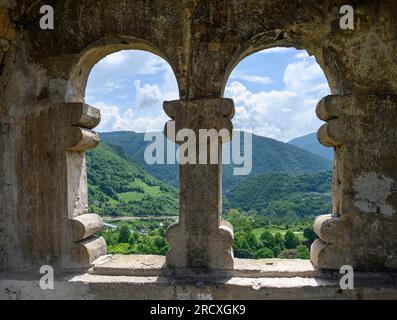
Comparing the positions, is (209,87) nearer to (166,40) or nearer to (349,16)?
(166,40)

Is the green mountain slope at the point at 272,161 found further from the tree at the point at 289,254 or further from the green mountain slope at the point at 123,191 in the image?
the tree at the point at 289,254

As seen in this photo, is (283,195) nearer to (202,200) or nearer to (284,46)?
(284,46)

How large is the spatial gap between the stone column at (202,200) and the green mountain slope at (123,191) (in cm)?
1632

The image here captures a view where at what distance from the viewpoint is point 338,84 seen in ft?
12.5

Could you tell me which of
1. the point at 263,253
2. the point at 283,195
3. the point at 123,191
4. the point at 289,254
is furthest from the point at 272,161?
the point at 289,254

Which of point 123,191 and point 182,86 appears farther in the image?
point 123,191

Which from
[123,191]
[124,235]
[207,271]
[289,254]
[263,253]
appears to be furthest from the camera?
[123,191]

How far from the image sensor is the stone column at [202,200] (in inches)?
148

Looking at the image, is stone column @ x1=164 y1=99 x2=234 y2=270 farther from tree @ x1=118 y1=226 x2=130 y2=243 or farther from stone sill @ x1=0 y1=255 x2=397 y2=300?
tree @ x1=118 y1=226 x2=130 y2=243

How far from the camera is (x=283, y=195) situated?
65.8 feet

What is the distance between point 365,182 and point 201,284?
1794 mm
